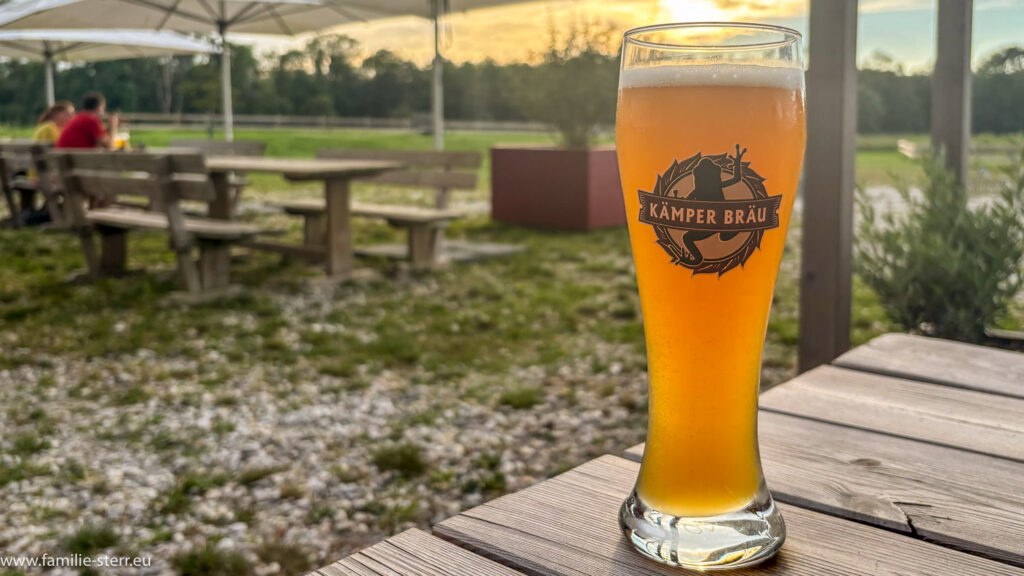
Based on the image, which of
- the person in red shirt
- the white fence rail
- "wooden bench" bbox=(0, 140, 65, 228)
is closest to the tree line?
the white fence rail

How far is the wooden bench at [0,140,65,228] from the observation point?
7.46 m

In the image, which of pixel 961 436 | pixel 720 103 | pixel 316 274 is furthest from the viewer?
pixel 316 274

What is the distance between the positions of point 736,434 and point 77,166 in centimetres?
598

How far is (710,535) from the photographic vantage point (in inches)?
25.7

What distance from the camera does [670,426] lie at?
70cm

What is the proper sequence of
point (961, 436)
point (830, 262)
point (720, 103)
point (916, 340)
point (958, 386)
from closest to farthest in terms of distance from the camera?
1. point (720, 103)
2. point (961, 436)
3. point (958, 386)
4. point (916, 340)
5. point (830, 262)

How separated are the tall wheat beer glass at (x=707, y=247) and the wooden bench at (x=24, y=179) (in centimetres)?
767

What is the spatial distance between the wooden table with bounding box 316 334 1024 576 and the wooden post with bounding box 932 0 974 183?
2.34m

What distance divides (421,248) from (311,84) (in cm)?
3009

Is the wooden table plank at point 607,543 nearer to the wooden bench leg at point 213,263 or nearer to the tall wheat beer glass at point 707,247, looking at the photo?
the tall wheat beer glass at point 707,247

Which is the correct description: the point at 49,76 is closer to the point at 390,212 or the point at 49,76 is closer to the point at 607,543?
the point at 390,212

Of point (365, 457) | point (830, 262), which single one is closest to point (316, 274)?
point (365, 457)

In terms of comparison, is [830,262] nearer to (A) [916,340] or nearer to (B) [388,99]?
(A) [916,340]

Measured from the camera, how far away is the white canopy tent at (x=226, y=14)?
936 centimetres
